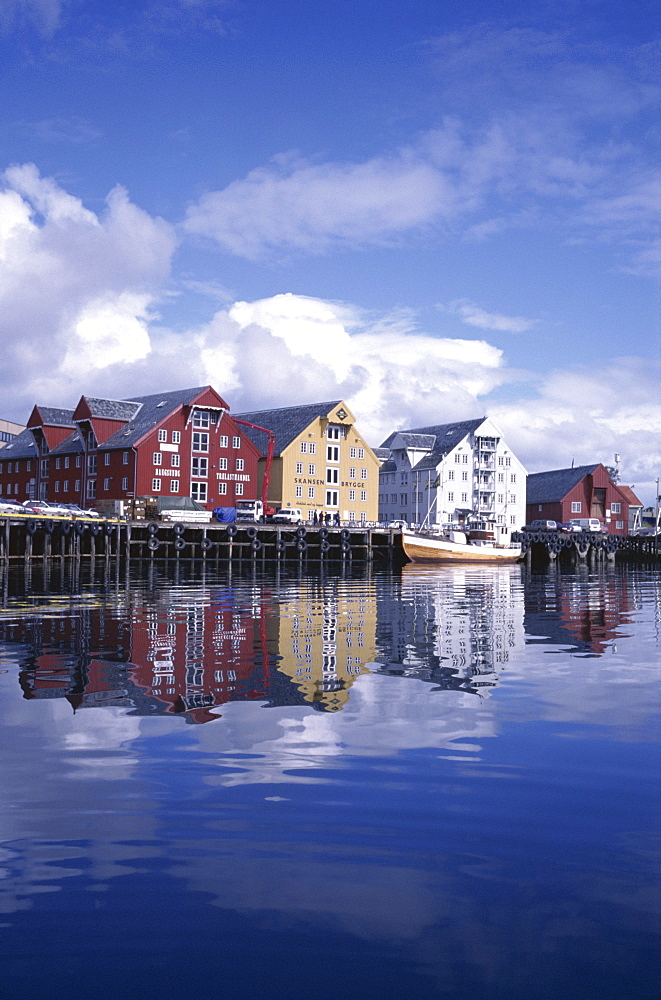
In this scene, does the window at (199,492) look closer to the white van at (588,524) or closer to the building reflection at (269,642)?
the white van at (588,524)

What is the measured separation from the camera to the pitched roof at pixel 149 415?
80.9 metres

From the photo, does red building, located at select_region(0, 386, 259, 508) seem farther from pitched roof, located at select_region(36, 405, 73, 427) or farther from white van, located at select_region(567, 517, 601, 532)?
white van, located at select_region(567, 517, 601, 532)

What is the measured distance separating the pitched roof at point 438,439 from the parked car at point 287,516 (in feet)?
96.2

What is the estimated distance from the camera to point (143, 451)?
7956 cm

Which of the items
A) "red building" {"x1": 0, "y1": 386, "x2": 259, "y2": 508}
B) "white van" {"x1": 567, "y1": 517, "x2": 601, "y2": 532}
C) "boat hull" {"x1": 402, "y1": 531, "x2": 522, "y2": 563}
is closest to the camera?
"boat hull" {"x1": 402, "y1": 531, "x2": 522, "y2": 563}

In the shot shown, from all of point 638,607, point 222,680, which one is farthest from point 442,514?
point 222,680

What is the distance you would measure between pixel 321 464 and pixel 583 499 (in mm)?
42581

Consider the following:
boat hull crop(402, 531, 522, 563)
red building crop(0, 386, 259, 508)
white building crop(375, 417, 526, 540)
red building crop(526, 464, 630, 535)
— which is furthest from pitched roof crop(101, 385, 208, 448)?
red building crop(526, 464, 630, 535)

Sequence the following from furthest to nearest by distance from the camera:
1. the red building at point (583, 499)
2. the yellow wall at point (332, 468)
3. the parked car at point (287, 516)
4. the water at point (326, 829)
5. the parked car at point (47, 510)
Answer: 1. the red building at point (583, 499)
2. the yellow wall at point (332, 468)
3. the parked car at point (287, 516)
4. the parked car at point (47, 510)
5. the water at point (326, 829)

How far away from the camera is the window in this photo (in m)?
82.9

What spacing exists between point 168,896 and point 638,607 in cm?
2654

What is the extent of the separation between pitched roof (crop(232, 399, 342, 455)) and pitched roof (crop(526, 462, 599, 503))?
3955 centimetres

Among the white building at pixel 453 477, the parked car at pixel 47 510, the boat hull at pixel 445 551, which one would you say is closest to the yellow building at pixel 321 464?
the white building at pixel 453 477

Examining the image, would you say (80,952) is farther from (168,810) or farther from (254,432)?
(254,432)
